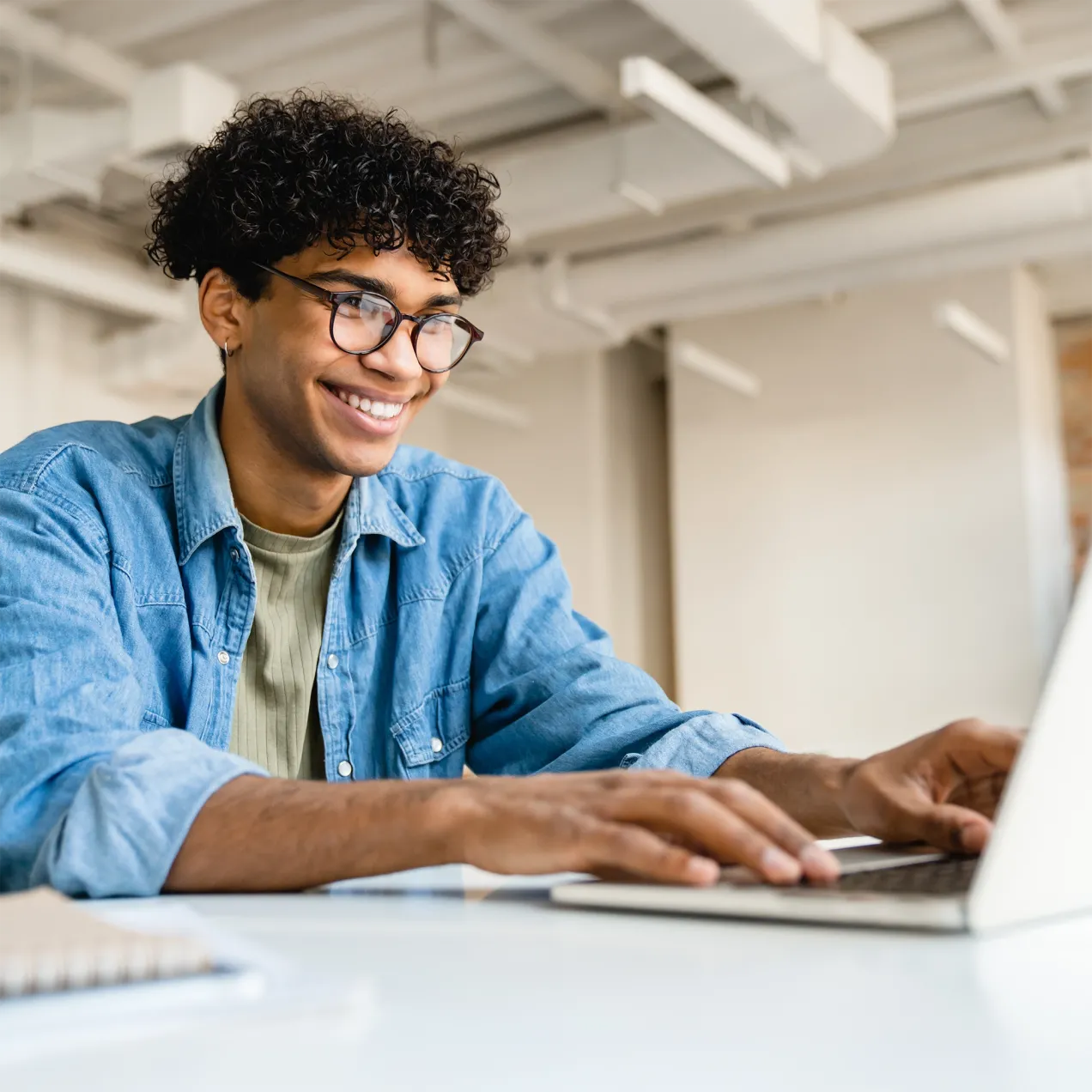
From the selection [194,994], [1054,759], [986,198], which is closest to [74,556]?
[194,994]

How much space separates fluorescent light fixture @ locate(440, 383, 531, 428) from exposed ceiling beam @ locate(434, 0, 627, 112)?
5.27ft

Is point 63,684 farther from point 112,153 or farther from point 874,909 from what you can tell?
point 112,153

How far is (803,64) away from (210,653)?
9.47 feet

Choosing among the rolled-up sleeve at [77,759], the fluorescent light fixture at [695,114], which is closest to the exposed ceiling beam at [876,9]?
the fluorescent light fixture at [695,114]

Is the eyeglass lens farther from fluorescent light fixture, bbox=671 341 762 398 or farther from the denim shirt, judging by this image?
fluorescent light fixture, bbox=671 341 762 398

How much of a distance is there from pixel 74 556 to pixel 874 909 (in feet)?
2.68

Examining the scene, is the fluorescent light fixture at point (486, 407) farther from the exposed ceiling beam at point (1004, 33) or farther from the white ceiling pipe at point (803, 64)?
the exposed ceiling beam at point (1004, 33)

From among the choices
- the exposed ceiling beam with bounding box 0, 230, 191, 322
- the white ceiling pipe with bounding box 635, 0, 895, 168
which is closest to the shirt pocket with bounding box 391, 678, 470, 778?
the white ceiling pipe with bounding box 635, 0, 895, 168

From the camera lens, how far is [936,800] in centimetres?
99

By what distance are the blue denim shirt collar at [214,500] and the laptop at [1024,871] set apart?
809mm

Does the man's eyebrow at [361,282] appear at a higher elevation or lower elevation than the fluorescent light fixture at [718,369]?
lower

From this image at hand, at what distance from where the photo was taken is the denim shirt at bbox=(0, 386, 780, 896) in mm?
915

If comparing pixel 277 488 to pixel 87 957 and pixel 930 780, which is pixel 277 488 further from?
pixel 87 957

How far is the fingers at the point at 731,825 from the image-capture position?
0.72m
